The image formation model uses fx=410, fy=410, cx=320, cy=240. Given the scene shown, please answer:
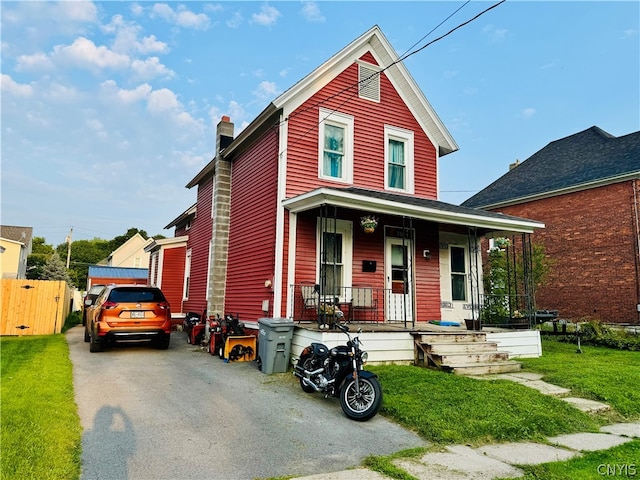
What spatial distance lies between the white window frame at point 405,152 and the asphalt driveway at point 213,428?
251 inches

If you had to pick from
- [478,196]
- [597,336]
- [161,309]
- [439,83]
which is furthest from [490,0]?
[478,196]

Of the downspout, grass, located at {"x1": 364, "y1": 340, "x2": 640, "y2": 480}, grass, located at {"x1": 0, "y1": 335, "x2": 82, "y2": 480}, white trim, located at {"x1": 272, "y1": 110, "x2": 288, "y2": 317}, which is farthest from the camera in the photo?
the downspout

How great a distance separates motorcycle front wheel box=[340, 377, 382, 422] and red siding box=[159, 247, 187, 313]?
44.5 feet

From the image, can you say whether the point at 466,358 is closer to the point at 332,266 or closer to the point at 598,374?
the point at 598,374

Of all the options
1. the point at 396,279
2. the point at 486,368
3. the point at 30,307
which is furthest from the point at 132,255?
the point at 486,368

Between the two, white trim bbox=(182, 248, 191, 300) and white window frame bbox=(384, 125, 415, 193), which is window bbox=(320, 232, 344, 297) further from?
white trim bbox=(182, 248, 191, 300)

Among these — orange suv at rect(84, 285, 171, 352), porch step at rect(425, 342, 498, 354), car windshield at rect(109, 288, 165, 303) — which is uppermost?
car windshield at rect(109, 288, 165, 303)

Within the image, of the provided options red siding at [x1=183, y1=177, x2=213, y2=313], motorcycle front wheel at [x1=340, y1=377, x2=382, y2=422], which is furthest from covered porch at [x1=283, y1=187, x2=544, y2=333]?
red siding at [x1=183, y1=177, x2=213, y2=313]

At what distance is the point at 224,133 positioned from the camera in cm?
1356

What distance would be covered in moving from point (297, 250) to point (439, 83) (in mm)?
6671

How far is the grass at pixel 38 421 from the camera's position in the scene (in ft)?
11.2

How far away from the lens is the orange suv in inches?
368

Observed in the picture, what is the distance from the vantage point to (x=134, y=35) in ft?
33.2

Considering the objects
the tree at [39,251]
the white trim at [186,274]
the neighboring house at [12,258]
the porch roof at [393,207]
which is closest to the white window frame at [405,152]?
the porch roof at [393,207]
